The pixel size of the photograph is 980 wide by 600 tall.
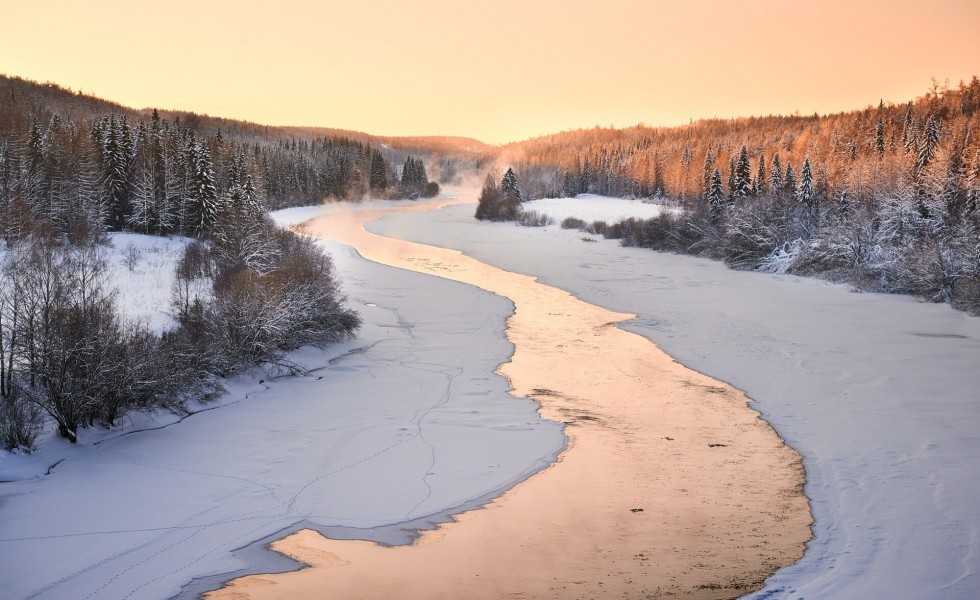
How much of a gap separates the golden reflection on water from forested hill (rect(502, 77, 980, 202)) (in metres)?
32.2

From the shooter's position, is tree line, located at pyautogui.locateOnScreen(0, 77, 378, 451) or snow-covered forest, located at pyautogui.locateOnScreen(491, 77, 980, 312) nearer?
tree line, located at pyautogui.locateOnScreen(0, 77, 378, 451)

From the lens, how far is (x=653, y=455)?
11320 millimetres

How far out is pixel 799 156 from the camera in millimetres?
83562

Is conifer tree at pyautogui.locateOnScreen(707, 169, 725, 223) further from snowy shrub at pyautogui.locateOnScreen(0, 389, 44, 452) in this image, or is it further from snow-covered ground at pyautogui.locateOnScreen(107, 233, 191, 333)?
snowy shrub at pyautogui.locateOnScreen(0, 389, 44, 452)

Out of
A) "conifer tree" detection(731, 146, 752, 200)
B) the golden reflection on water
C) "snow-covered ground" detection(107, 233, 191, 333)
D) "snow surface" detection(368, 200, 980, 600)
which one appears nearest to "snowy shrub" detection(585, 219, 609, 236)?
"conifer tree" detection(731, 146, 752, 200)

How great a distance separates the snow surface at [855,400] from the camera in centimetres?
762

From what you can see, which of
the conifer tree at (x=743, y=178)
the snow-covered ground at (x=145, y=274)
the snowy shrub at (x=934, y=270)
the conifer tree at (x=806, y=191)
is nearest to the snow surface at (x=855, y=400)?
the snowy shrub at (x=934, y=270)

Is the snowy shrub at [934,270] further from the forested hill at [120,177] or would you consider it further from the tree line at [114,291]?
the forested hill at [120,177]

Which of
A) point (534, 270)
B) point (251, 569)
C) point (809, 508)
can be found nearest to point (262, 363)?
point (251, 569)

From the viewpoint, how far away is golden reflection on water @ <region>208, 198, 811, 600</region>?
734 centimetres

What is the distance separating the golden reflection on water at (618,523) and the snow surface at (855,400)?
0.57 m

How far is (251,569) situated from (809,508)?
7586 mm

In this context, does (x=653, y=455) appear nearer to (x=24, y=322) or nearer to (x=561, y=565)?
(x=561, y=565)

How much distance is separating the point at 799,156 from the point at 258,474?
87.9m
